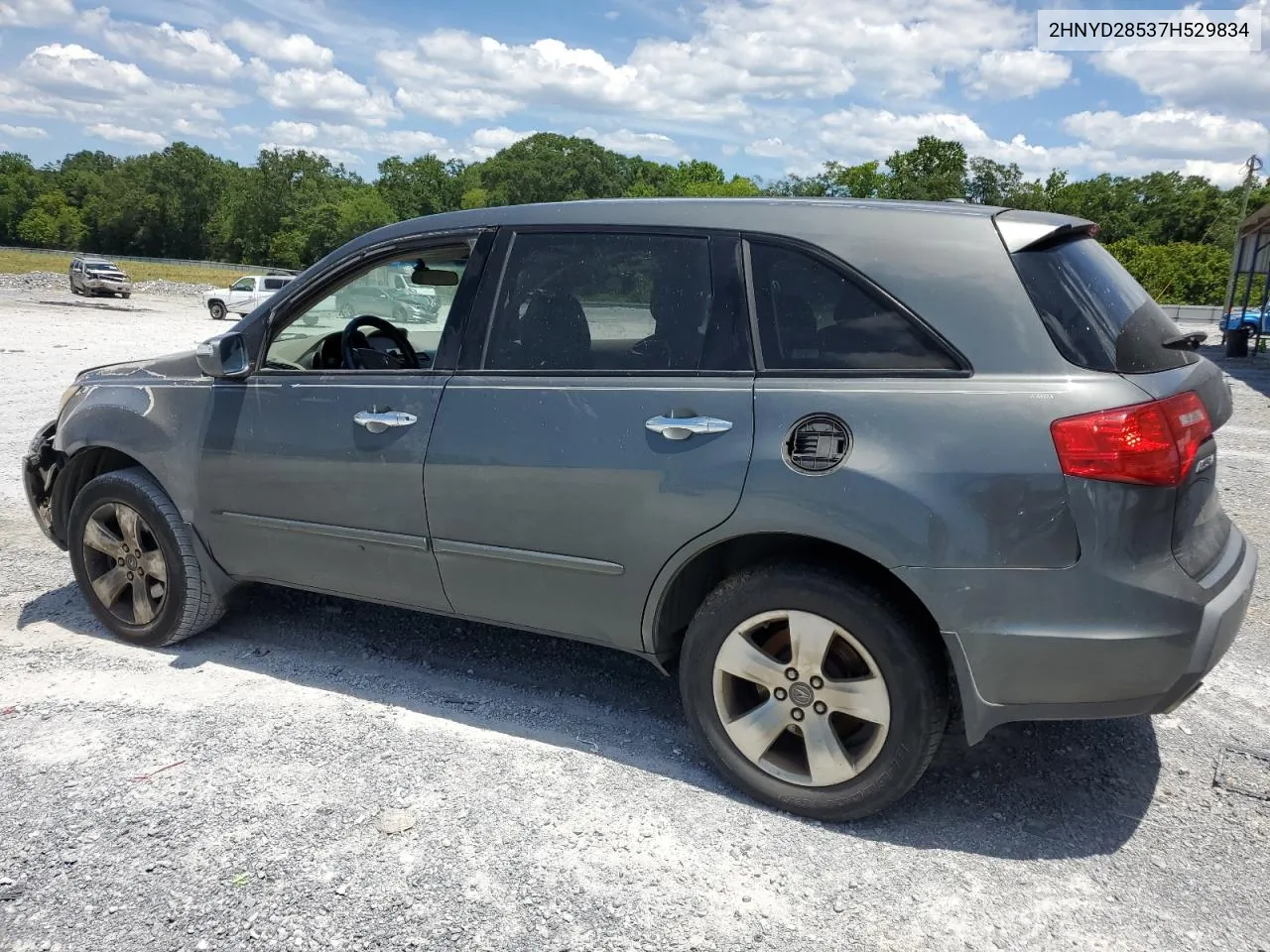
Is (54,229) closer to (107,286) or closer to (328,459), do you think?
(107,286)

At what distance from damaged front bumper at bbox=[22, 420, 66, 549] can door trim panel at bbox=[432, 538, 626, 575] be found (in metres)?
2.36

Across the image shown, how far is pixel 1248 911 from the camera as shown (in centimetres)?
258

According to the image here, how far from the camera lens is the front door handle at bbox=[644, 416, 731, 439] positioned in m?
2.96

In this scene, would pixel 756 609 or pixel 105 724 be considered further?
pixel 105 724

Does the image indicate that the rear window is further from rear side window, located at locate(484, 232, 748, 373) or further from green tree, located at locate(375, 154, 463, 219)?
green tree, located at locate(375, 154, 463, 219)

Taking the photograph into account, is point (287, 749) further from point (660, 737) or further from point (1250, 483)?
point (1250, 483)

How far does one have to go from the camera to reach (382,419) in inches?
139

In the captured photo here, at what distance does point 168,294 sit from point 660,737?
46.4m

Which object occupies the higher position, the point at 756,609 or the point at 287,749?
the point at 756,609

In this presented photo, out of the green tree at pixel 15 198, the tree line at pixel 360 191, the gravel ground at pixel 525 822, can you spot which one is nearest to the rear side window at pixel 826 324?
the gravel ground at pixel 525 822

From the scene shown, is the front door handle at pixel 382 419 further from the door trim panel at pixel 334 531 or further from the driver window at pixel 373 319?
the door trim panel at pixel 334 531

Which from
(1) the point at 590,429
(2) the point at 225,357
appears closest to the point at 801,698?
(1) the point at 590,429

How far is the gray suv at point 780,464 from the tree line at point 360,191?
69927 millimetres

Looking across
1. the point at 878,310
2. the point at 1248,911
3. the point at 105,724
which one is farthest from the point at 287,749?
the point at 1248,911
